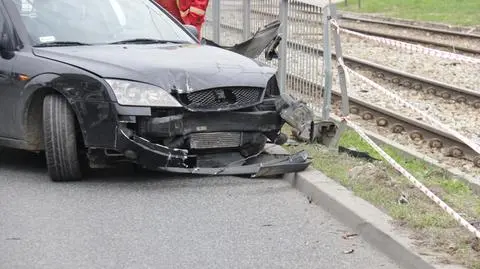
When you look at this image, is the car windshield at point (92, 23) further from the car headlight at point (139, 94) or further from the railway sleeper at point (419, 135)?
the railway sleeper at point (419, 135)

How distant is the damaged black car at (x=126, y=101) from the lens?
726 cm

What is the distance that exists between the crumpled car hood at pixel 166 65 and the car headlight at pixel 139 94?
51 mm

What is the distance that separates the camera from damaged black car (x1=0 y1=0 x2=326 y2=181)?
23.8ft

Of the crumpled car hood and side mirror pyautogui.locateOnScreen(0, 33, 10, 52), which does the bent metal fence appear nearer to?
the crumpled car hood

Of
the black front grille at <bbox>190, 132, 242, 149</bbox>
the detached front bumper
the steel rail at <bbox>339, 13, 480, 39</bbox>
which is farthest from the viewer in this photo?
the steel rail at <bbox>339, 13, 480, 39</bbox>

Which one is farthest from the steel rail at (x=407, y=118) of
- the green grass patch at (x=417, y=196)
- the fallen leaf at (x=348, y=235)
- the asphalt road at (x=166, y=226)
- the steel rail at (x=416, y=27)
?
the steel rail at (x=416, y=27)

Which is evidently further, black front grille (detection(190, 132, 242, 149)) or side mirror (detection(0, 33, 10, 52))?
side mirror (detection(0, 33, 10, 52))

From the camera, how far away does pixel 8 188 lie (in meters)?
7.55

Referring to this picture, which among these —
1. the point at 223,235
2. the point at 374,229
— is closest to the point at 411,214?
the point at 374,229

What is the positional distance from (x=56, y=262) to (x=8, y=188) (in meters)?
2.14

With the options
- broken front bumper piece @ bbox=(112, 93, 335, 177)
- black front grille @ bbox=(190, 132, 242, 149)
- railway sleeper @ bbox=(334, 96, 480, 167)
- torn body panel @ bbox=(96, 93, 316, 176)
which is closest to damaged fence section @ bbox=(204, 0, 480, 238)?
railway sleeper @ bbox=(334, 96, 480, 167)

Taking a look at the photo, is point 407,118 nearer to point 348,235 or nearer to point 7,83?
point 7,83

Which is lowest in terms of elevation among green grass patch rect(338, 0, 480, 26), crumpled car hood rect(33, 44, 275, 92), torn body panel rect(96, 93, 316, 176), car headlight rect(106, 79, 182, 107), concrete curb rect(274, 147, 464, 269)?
green grass patch rect(338, 0, 480, 26)

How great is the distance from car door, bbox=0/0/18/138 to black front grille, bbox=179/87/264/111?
162 centimetres
